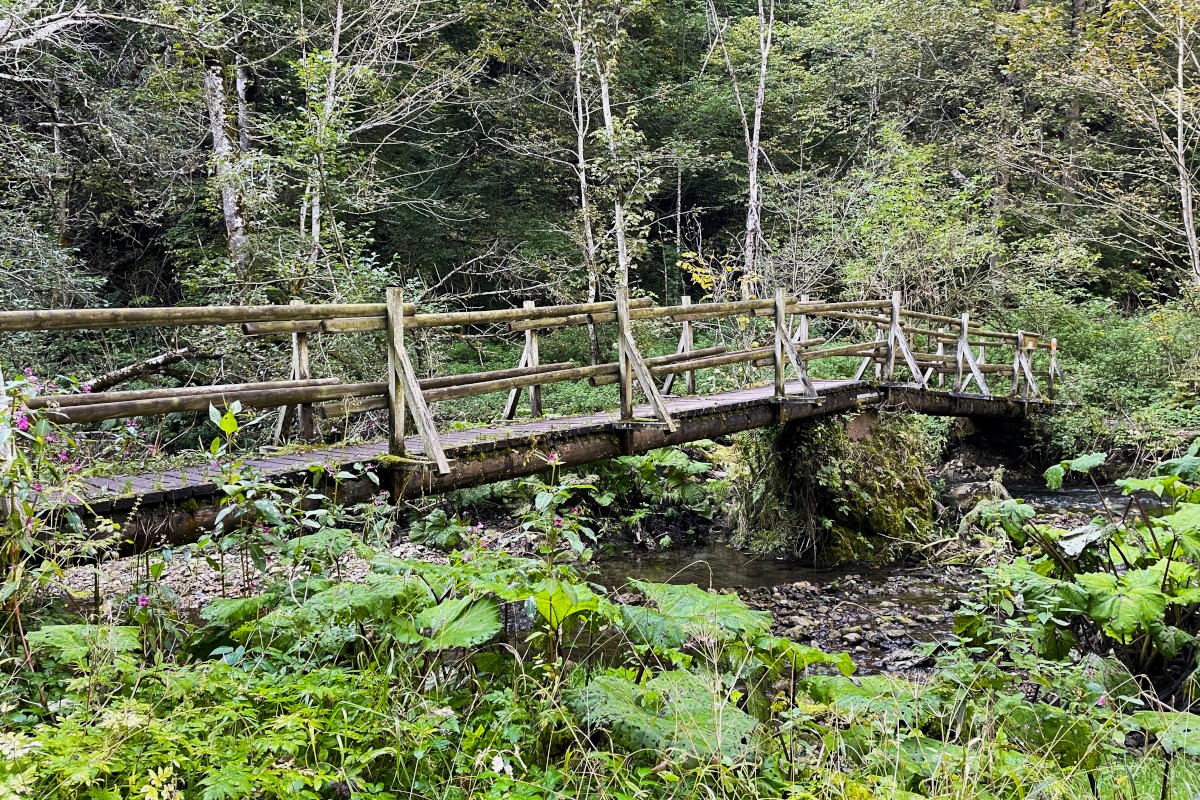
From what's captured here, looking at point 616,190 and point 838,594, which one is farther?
point 616,190

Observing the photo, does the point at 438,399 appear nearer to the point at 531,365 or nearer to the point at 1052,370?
the point at 531,365

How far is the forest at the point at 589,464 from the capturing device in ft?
8.16

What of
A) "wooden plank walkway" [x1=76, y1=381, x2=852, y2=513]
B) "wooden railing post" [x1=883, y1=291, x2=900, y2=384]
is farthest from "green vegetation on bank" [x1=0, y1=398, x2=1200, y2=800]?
"wooden railing post" [x1=883, y1=291, x2=900, y2=384]

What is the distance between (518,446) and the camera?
561 centimetres

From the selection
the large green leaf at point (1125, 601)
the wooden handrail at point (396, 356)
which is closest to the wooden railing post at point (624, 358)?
the wooden handrail at point (396, 356)

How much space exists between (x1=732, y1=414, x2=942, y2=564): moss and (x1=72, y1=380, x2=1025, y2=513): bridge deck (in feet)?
1.92

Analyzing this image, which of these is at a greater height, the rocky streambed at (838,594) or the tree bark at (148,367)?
the tree bark at (148,367)

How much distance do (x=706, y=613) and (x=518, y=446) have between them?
2.89 m

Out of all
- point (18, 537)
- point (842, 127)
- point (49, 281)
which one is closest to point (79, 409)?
point (18, 537)

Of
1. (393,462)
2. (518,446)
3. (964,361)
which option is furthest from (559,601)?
(964,361)

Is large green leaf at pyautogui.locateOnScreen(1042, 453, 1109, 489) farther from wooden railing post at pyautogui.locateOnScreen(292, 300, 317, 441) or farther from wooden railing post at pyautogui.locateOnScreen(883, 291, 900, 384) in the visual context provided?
wooden railing post at pyautogui.locateOnScreen(883, 291, 900, 384)

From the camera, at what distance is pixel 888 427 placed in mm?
10297

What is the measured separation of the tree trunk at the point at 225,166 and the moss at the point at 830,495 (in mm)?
7796

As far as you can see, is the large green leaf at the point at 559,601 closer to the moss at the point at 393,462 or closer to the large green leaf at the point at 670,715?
the large green leaf at the point at 670,715
